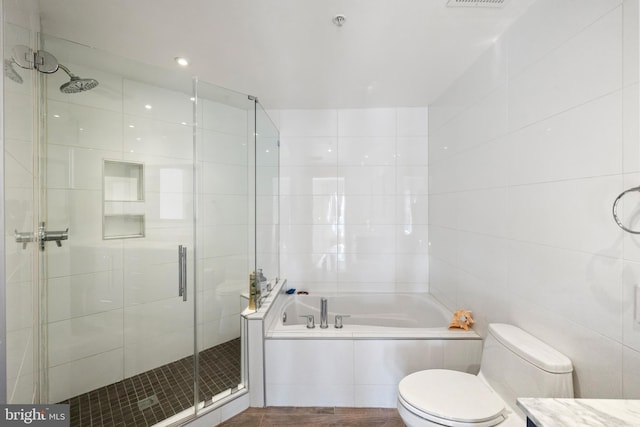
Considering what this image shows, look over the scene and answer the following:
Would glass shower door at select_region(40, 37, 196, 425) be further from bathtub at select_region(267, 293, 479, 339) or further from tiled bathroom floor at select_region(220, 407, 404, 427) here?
bathtub at select_region(267, 293, 479, 339)

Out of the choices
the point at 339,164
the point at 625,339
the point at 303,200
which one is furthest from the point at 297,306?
the point at 625,339

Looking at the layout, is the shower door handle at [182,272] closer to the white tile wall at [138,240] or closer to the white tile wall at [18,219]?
the white tile wall at [138,240]

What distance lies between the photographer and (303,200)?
8.82 feet

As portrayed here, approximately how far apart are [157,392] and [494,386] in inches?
78.2

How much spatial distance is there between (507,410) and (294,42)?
222 centimetres

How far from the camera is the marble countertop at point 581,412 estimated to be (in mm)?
581

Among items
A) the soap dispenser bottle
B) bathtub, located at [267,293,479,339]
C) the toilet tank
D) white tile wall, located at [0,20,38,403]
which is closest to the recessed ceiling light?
white tile wall, located at [0,20,38,403]

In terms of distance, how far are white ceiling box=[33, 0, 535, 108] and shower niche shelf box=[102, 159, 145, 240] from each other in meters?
0.75

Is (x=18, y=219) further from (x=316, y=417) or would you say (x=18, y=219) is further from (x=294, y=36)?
(x=316, y=417)

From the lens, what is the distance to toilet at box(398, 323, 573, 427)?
3.48 ft

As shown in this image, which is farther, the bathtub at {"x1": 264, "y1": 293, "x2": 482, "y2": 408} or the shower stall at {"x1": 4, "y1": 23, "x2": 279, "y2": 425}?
the bathtub at {"x1": 264, "y1": 293, "x2": 482, "y2": 408}

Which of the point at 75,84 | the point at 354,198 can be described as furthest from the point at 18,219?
the point at 354,198
